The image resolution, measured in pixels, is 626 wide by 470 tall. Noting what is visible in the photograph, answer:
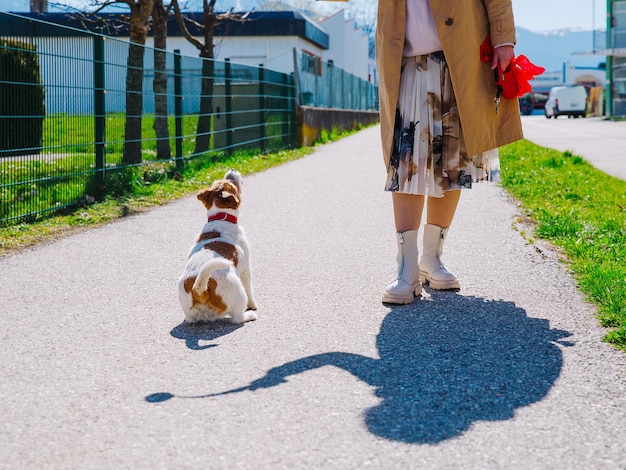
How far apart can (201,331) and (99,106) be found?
5163 millimetres

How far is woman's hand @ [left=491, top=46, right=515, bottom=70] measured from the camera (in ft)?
14.1

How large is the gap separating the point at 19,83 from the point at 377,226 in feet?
10.3

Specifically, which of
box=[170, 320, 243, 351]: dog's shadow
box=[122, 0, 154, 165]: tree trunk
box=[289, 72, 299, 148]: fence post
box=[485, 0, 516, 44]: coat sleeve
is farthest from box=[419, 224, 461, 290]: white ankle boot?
box=[289, 72, 299, 148]: fence post

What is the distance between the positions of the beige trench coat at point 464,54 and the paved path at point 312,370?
34.9 inches

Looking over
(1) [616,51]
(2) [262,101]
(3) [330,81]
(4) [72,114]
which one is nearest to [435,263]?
(4) [72,114]

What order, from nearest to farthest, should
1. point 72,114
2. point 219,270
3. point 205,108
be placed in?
point 219,270, point 72,114, point 205,108

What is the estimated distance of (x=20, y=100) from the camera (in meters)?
7.05

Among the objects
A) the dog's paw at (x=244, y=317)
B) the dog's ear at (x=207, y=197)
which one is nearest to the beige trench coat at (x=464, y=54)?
the dog's ear at (x=207, y=197)

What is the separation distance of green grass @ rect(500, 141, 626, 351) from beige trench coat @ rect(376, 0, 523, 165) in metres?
0.96

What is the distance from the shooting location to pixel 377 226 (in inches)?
287

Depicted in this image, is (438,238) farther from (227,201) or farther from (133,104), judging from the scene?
(133,104)

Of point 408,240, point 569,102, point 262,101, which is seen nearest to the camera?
point 408,240

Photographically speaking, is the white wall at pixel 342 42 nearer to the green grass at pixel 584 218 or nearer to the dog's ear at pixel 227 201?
the green grass at pixel 584 218

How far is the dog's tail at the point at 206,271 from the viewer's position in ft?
12.7
